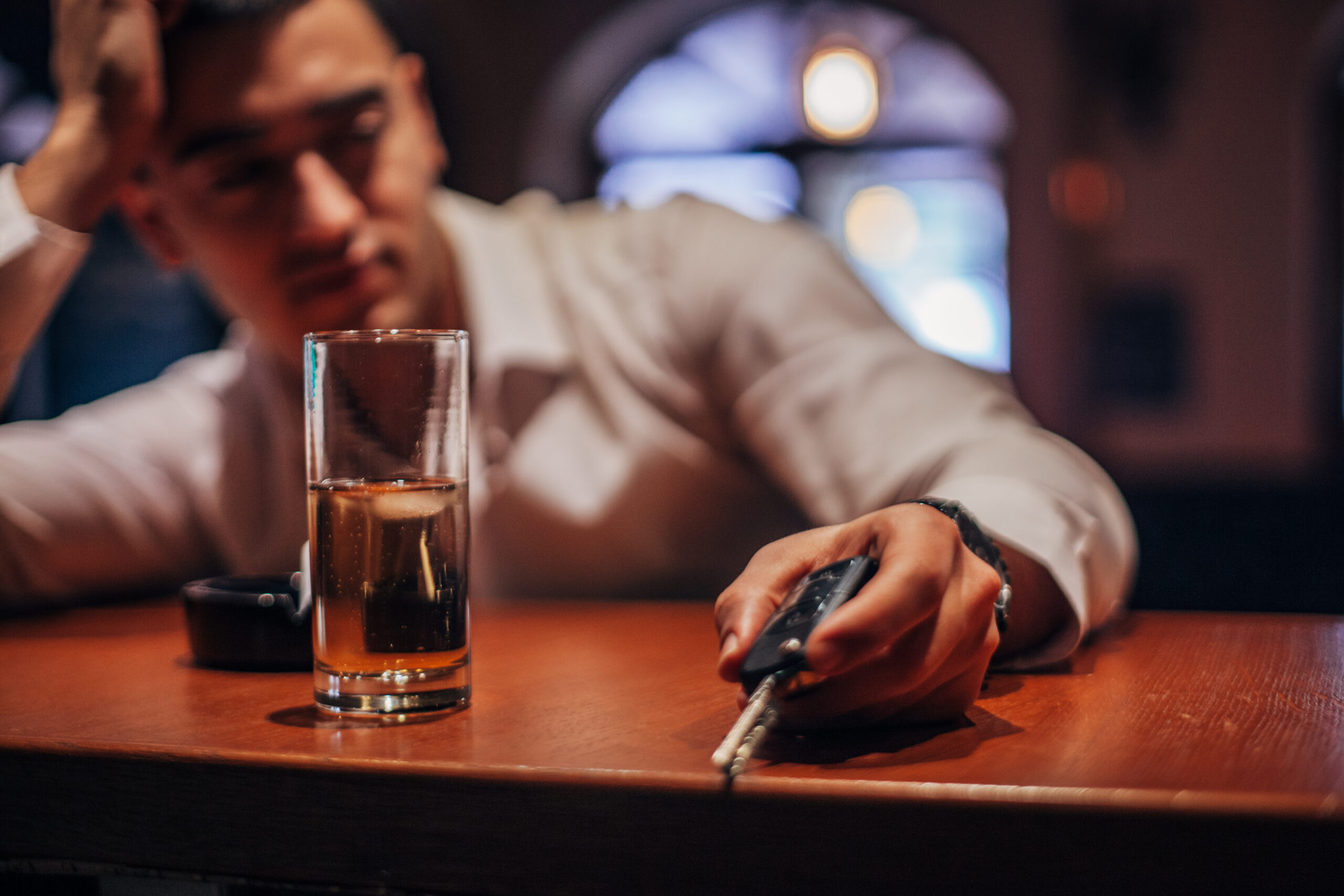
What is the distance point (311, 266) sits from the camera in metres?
1.32

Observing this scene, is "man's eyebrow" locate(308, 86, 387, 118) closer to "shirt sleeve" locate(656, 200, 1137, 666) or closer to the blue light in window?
"shirt sleeve" locate(656, 200, 1137, 666)

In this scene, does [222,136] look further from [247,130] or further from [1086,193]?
[1086,193]

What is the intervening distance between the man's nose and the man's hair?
0.53ft

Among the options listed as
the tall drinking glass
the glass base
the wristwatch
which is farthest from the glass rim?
the wristwatch

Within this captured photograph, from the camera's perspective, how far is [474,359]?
5.14ft

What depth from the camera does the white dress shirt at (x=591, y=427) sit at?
126 centimetres

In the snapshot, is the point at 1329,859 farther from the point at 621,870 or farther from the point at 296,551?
the point at 296,551

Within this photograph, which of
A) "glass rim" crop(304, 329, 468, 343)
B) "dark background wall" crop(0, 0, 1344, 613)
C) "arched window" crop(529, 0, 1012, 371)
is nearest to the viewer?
"glass rim" crop(304, 329, 468, 343)

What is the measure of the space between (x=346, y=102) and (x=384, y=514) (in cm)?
83

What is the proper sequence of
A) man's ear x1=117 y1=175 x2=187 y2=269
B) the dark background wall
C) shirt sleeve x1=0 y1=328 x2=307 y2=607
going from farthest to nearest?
the dark background wall → man's ear x1=117 y1=175 x2=187 y2=269 → shirt sleeve x1=0 y1=328 x2=307 y2=607

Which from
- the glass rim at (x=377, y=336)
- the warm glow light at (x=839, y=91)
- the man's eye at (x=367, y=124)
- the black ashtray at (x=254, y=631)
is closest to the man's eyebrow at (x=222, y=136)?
the man's eye at (x=367, y=124)

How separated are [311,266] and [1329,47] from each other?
215 inches

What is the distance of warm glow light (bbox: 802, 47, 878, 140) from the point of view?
530 cm

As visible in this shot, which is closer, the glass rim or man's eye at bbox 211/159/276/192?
the glass rim
